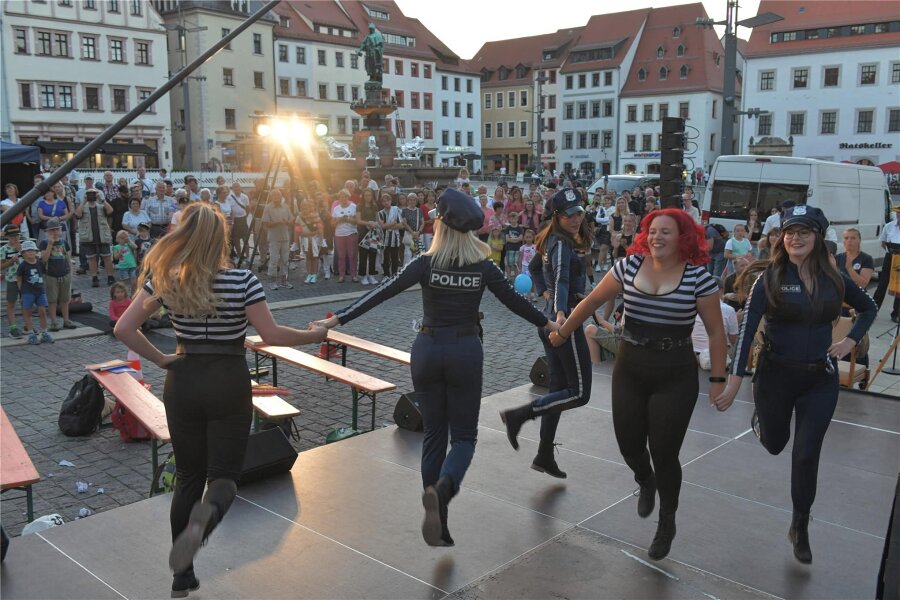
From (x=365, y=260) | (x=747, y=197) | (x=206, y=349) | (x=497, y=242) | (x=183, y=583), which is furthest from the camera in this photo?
(x=747, y=197)

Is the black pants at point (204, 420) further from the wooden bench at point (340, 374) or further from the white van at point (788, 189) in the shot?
the white van at point (788, 189)

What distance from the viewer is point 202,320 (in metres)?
3.83

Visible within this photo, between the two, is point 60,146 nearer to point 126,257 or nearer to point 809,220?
point 126,257

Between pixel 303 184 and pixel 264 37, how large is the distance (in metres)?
56.8

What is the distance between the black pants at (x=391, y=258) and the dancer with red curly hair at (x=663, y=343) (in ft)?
42.8

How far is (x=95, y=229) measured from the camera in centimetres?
1582

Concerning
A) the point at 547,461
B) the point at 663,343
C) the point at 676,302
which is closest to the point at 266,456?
the point at 547,461

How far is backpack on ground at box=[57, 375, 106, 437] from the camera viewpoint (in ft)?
24.4

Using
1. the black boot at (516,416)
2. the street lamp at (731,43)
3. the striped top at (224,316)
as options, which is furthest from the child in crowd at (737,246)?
the striped top at (224,316)

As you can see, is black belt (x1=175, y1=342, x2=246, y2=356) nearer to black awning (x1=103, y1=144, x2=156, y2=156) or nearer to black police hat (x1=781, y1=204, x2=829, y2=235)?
black police hat (x1=781, y1=204, x2=829, y2=235)

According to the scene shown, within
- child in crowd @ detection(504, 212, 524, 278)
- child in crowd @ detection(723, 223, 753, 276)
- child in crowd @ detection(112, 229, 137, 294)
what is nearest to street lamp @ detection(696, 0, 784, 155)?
child in crowd @ detection(723, 223, 753, 276)

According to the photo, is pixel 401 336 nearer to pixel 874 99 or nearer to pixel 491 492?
pixel 491 492

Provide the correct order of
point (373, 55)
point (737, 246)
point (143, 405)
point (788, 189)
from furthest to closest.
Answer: point (373, 55) → point (788, 189) → point (737, 246) → point (143, 405)

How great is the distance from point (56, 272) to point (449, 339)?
31.4 feet
